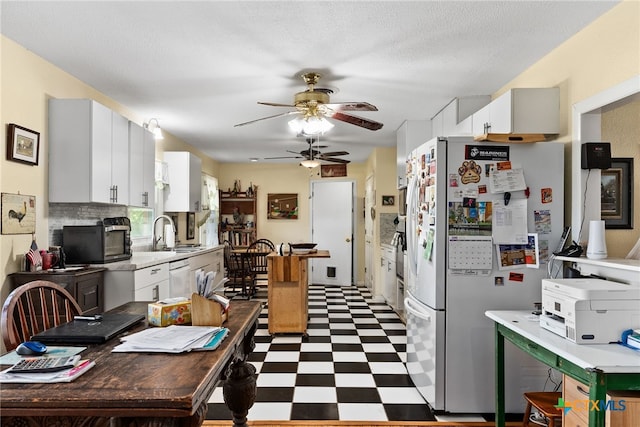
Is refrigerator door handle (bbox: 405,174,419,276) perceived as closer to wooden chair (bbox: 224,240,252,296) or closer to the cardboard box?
the cardboard box

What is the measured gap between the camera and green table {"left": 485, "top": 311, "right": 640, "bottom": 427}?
151 cm

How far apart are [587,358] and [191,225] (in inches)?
231

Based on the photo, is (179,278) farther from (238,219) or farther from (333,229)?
(333,229)

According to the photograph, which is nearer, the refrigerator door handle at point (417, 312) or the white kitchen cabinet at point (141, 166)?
the refrigerator door handle at point (417, 312)

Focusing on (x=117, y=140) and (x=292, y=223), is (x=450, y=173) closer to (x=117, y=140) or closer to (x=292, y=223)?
(x=117, y=140)

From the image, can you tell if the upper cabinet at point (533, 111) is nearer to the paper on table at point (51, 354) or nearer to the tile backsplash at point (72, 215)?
the paper on table at point (51, 354)

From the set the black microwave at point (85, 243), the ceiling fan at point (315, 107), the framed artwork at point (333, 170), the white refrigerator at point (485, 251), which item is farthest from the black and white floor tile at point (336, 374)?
the framed artwork at point (333, 170)

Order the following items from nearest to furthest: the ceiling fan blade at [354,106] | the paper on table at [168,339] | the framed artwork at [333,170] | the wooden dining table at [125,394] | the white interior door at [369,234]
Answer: the wooden dining table at [125,394] → the paper on table at [168,339] → the ceiling fan blade at [354,106] → the white interior door at [369,234] → the framed artwork at [333,170]

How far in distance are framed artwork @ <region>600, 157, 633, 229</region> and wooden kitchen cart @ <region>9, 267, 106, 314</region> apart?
3.62m

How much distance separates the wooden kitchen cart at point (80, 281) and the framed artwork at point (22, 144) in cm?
81

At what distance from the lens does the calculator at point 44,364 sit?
3.74 ft

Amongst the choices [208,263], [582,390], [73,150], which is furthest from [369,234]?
[582,390]

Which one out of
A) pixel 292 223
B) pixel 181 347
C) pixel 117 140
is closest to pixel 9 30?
pixel 117 140

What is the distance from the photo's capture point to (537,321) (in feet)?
7.20
